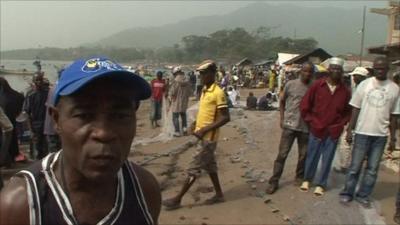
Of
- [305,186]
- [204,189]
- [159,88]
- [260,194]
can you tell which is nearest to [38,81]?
[204,189]

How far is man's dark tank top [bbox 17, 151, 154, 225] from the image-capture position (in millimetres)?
1260

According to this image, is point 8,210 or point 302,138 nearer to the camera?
point 8,210

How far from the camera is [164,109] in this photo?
44.0 ft

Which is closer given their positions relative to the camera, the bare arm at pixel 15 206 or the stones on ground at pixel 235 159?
the bare arm at pixel 15 206

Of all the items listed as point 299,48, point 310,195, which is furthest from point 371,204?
point 299,48

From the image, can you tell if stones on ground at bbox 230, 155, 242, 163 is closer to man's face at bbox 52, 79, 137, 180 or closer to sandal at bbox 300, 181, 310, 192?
sandal at bbox 300, 181, 310, 192

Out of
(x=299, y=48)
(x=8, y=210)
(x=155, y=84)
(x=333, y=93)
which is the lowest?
(x=299, y=48)

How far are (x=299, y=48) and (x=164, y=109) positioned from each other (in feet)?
206

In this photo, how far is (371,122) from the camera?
17.4 feet

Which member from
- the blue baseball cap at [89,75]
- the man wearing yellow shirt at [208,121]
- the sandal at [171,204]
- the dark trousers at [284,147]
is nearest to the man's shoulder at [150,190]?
the blue baseball cap at [89,75]

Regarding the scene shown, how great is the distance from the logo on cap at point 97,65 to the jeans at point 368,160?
4568 millimetres

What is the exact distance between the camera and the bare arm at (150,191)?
1.50 m

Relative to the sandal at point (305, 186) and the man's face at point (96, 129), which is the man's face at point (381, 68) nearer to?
the sandal at point (305, 186)

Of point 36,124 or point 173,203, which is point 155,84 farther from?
point 173,203
